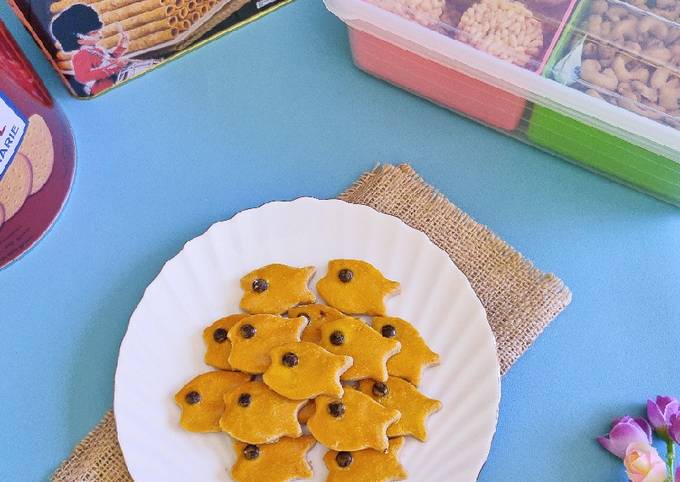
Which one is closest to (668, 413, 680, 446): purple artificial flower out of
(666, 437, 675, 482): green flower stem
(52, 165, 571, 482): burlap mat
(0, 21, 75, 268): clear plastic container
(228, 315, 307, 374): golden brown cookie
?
(666, 437, 675, 482): green flower stem

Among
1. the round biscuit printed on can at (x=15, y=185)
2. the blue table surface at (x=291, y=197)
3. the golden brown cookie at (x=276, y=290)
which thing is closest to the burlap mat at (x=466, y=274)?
the blue table surface at (x=291, y=197)

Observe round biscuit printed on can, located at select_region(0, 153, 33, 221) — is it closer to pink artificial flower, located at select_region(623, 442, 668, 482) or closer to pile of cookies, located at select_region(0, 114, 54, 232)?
pile of cookies, located at select_region(0, 114, 54, 232)

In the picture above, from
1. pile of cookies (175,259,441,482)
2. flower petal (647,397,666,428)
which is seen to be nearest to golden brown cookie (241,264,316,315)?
pile of cookies (175,259,441,482)

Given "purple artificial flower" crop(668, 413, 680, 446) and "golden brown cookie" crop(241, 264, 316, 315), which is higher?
"golden brown cookie" crop(241, 264, 316, 315)

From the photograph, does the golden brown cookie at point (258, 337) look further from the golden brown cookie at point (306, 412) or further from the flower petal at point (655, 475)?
the flower petal at point (655, 475)

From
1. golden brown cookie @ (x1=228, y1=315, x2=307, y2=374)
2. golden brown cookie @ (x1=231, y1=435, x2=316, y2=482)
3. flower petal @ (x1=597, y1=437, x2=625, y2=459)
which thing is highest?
golden brown cookie @ (x1=228, y1=315, x2=307, y2=374)

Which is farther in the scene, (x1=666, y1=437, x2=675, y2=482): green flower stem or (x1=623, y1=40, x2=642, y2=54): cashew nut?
(x1=623, y1=40, x2=642, y2=54): cashew nut

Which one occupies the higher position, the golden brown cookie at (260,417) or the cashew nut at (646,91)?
the cashew nut at (646,91)
